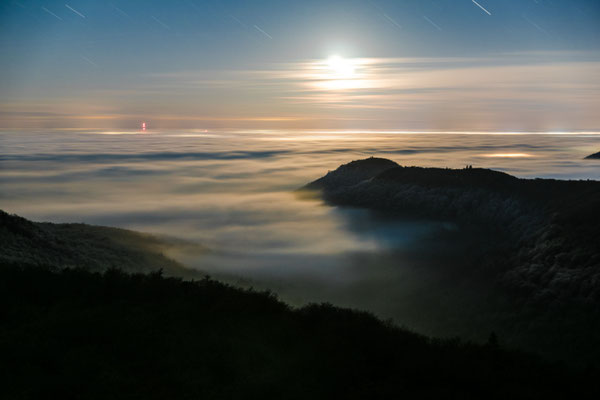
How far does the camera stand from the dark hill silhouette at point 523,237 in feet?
96.4

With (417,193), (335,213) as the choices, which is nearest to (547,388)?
(417,193)

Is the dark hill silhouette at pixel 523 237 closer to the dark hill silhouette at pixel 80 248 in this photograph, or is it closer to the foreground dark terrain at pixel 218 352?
the foreground dark terrain at pixel 218 352

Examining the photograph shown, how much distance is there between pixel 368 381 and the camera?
1194 cm

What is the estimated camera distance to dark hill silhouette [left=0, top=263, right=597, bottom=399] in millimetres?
11336

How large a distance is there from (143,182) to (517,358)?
5292 inches

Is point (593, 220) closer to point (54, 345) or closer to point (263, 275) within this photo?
point (263, 275)

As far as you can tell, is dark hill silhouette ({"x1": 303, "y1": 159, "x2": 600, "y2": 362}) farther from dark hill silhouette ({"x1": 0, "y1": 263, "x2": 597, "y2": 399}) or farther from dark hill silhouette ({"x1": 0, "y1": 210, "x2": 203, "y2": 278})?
dark hill silhouette ({"x1": 0, "y1": 210, "x2": 203, "y2": 278})

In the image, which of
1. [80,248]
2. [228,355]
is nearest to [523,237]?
[228,355]

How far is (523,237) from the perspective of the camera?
149ft

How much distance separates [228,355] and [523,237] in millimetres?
40206

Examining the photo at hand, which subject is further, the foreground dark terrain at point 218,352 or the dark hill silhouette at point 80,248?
the dark hill silhouette at point 80,248

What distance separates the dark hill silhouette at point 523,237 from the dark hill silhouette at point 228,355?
15406 mm

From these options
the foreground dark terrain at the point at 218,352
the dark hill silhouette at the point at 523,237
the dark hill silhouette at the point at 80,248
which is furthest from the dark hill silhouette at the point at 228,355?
the dark hill silhouette at the point at 80,248

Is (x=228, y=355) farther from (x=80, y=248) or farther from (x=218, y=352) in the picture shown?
(x=80, y=248)
